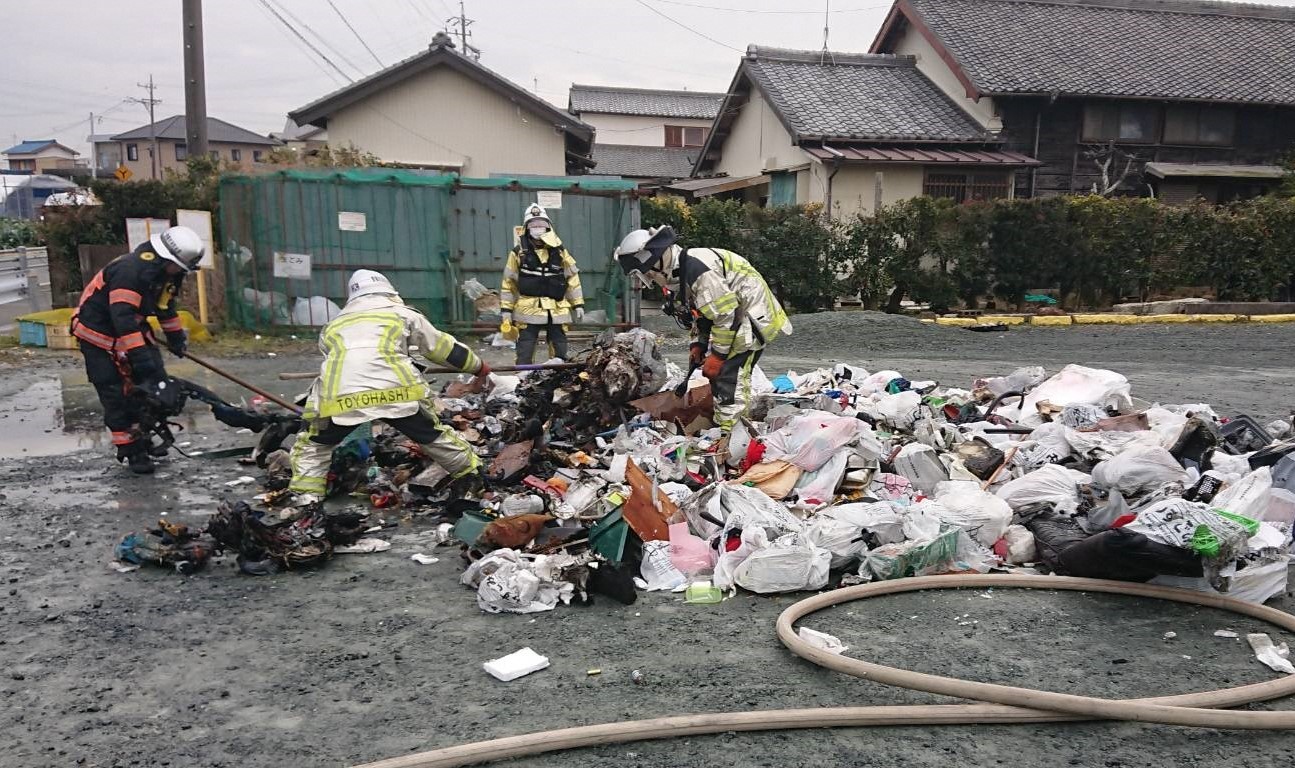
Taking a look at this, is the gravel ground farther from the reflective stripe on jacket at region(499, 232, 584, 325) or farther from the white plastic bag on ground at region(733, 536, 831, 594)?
the reflective stripe on jacket at region(499, 232, 584, 325)

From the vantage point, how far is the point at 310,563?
4.52 m

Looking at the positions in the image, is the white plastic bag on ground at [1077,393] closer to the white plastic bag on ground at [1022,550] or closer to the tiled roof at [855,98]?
the white plastic bag on ground at [1022,550]

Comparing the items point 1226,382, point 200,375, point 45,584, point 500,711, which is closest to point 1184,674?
point 500,711

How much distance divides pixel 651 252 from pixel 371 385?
2.16 m

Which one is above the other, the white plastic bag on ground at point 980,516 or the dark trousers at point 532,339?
the dark trousers at point 532,339

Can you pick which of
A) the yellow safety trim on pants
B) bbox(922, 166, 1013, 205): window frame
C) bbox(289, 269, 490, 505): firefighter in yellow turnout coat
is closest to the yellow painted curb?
bbox(922, 166, 1013, 205): window frame

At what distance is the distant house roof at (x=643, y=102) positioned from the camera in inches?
1549

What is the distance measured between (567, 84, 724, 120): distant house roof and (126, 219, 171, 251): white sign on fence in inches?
1153

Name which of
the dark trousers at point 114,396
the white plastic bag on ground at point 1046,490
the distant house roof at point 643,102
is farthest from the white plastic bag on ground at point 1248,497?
the distant house roof at point 643,102

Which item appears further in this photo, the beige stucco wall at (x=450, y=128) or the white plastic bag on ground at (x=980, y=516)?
the beige stucco wall at (x=450, y=128)

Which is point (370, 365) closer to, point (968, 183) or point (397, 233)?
point (397, 233)

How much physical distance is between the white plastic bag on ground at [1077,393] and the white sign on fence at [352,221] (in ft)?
27.6

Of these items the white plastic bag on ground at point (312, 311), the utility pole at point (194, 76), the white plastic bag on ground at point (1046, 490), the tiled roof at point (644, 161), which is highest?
the tiled roof at point (644, 161)

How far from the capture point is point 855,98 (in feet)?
65.6
